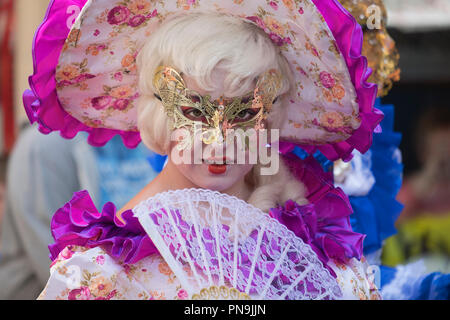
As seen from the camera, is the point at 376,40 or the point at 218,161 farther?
the point at 376,40

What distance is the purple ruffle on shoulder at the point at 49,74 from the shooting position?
170 centimetres

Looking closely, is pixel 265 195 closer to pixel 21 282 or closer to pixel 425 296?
pixel 425 296

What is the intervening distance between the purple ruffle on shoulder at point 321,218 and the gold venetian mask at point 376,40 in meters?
0.60

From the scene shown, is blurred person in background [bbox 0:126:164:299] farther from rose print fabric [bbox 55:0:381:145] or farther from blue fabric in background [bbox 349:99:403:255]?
rose print fabric [bbox 55:0:381:145]

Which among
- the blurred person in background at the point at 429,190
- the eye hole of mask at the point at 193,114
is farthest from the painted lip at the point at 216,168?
the blurred person in background at the point at 429,190

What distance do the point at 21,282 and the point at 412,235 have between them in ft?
8.14

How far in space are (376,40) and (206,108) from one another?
98 centimetres

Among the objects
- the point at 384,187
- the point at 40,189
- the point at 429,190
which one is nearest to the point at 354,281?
the point at 384,187

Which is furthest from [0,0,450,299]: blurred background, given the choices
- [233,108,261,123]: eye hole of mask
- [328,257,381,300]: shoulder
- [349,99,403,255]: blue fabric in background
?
[328,257,381,300]: shoulder

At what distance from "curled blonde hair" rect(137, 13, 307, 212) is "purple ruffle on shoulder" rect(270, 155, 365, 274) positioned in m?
0.08

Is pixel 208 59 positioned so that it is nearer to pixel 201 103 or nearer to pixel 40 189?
pixel 201 103

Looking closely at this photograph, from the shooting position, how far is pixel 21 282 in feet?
11.1

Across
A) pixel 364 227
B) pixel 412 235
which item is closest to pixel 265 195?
pixel 364 227

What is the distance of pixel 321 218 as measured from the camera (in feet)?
6.18
